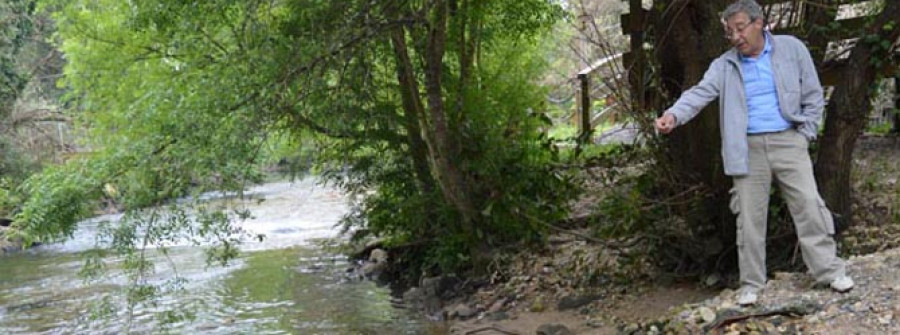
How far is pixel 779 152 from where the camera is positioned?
5004 mm

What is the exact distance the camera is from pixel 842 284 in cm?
488

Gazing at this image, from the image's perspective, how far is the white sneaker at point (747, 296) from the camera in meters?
5.07

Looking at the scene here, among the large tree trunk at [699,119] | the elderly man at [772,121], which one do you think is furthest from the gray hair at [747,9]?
the large tree trunk at [699,119]

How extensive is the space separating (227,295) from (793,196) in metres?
8.10

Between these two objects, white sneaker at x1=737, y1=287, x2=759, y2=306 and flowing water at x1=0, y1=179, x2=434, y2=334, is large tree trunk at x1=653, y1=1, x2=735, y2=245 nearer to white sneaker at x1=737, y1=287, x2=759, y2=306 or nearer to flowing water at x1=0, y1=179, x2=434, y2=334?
white sneaker at x1=737, y1=287, x2=759, y2=306

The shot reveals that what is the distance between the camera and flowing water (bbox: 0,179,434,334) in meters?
9.35

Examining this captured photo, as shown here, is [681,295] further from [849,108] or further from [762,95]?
[762,95]

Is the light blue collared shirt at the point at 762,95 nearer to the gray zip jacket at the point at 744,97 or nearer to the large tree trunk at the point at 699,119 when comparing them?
the gray zip jacket at the point at 744,97

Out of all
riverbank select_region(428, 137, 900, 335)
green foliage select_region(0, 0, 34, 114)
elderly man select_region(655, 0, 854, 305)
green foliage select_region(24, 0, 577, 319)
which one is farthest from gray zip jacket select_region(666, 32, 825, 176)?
green foliage select_region(0, 0, 34, 114)

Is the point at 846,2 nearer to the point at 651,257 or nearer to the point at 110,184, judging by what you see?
the point at 651,257

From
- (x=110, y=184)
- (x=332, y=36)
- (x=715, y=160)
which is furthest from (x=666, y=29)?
(x=110, y=184)

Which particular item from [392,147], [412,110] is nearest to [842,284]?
[412,110]

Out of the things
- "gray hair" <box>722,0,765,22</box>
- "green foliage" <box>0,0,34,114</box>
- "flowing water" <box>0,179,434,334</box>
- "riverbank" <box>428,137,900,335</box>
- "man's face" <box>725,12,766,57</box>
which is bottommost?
"flowing water" <box>0,179,434,334</box>

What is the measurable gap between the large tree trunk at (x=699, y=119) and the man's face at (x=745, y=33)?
1356 mm
